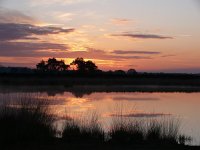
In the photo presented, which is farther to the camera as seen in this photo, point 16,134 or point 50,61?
point 50,61

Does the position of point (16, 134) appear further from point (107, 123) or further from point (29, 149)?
point (107, 123)

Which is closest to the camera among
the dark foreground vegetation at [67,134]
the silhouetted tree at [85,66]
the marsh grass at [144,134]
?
the dark foreground vegetation at [67,134]

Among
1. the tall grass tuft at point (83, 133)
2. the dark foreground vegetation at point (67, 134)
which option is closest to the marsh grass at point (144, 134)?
the dark foreground vegetation at point (67, 134)

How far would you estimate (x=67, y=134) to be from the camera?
11.9 meters

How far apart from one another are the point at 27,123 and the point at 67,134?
154 cm

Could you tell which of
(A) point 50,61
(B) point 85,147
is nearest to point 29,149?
(B) point 85,147

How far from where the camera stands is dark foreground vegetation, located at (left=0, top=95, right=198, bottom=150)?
32.3 feet

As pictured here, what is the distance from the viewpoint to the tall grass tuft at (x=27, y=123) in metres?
10.0

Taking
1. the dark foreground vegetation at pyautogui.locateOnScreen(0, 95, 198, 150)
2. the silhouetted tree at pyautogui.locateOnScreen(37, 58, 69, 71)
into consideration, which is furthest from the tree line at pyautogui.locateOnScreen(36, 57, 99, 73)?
the dark foreground vegetation at pyautogui.locateOnScreen(0, 95, 198, 150)

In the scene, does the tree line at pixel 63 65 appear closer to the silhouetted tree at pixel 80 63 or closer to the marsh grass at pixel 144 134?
the silhouetted tree at pixel 80 63

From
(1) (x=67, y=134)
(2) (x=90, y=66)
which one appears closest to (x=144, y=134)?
(1) (x=67, y=134)

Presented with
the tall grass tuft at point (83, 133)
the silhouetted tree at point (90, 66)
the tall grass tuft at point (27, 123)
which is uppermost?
the silhouetted tree at point (90, 66)

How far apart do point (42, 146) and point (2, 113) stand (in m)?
2.25

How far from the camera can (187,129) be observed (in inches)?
586
